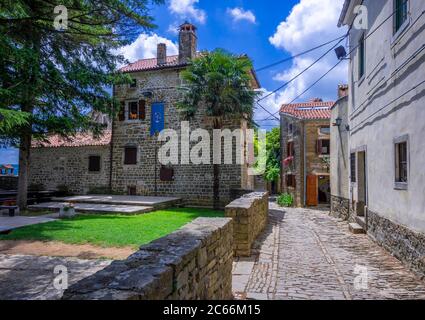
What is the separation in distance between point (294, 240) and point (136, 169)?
12900 mm

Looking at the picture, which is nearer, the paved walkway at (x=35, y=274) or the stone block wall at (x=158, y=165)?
the paved walkway at (x=35, y=274)

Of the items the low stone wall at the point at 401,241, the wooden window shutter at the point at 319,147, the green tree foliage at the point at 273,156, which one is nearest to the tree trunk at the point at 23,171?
the low stone wall at the point at 401,241

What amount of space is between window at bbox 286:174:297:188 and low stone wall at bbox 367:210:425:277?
44.9 feet

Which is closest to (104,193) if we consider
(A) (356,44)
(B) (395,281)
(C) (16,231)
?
(C) (16,231)

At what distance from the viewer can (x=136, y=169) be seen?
1964 centimetres

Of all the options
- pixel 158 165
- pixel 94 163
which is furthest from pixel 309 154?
pixel 94 163

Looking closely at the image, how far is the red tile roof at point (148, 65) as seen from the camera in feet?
62.6

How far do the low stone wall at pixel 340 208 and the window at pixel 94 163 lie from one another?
14.1m

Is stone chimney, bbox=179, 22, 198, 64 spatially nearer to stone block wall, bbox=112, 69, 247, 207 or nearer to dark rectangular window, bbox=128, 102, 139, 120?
stone block wall, bbox=112, 69, 247, 207

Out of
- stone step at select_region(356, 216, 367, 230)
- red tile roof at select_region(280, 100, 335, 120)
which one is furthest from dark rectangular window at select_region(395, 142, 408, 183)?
red tile roof at select_region(280, 100, 335, 120)

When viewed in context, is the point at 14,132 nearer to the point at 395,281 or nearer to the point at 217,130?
the point at 217,130

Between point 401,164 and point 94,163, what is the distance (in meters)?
17.7

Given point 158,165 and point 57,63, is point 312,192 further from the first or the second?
point 57,63

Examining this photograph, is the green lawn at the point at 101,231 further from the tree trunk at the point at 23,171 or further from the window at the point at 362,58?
the window at the point at 362,58
